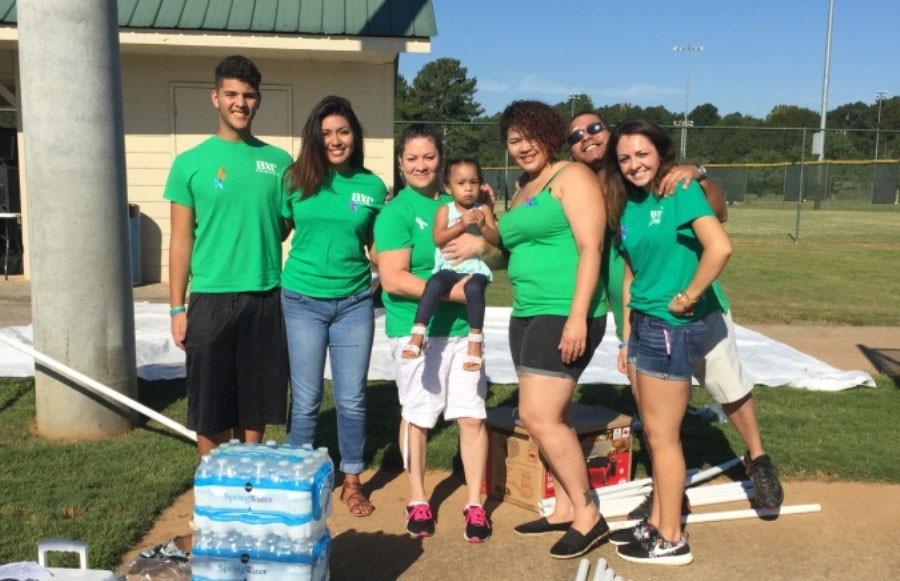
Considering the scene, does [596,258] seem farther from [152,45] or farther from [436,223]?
[152,45]

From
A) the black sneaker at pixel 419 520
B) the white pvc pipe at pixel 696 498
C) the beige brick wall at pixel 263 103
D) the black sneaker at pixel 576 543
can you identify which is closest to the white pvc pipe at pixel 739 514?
the white pvc pipe at pixel 696 498

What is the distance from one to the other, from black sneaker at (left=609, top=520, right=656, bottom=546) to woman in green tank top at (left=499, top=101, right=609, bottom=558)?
0.42 ft

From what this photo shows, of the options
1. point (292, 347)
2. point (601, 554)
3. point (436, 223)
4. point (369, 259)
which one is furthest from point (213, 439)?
point (601, 554)

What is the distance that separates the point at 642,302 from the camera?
366cm

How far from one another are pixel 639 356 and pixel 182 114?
9.51 m

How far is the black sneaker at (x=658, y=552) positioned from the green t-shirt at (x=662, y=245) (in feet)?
3.27

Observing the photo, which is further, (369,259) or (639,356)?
(369,259)

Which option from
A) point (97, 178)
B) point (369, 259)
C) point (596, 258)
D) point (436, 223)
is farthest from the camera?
point (97, 178)

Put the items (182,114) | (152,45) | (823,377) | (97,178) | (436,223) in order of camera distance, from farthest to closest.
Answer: (182,114) → (152,45) → (823,377) → (97,178) → (436,223)

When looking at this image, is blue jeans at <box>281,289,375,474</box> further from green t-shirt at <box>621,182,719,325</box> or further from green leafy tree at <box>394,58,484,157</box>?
green leafy tree at <box>394,58,484,157</box>

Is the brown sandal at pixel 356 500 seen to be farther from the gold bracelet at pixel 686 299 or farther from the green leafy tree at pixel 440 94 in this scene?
the green leafy tree at pixel 440 94

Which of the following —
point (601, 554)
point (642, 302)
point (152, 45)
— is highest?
point (152, 45)

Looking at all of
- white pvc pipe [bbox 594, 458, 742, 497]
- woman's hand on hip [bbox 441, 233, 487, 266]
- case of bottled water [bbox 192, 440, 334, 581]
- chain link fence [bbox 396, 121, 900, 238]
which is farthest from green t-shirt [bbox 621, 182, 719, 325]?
chain link fence [bbox 396, 121, 900, 238]

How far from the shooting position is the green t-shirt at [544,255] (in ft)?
12.0
